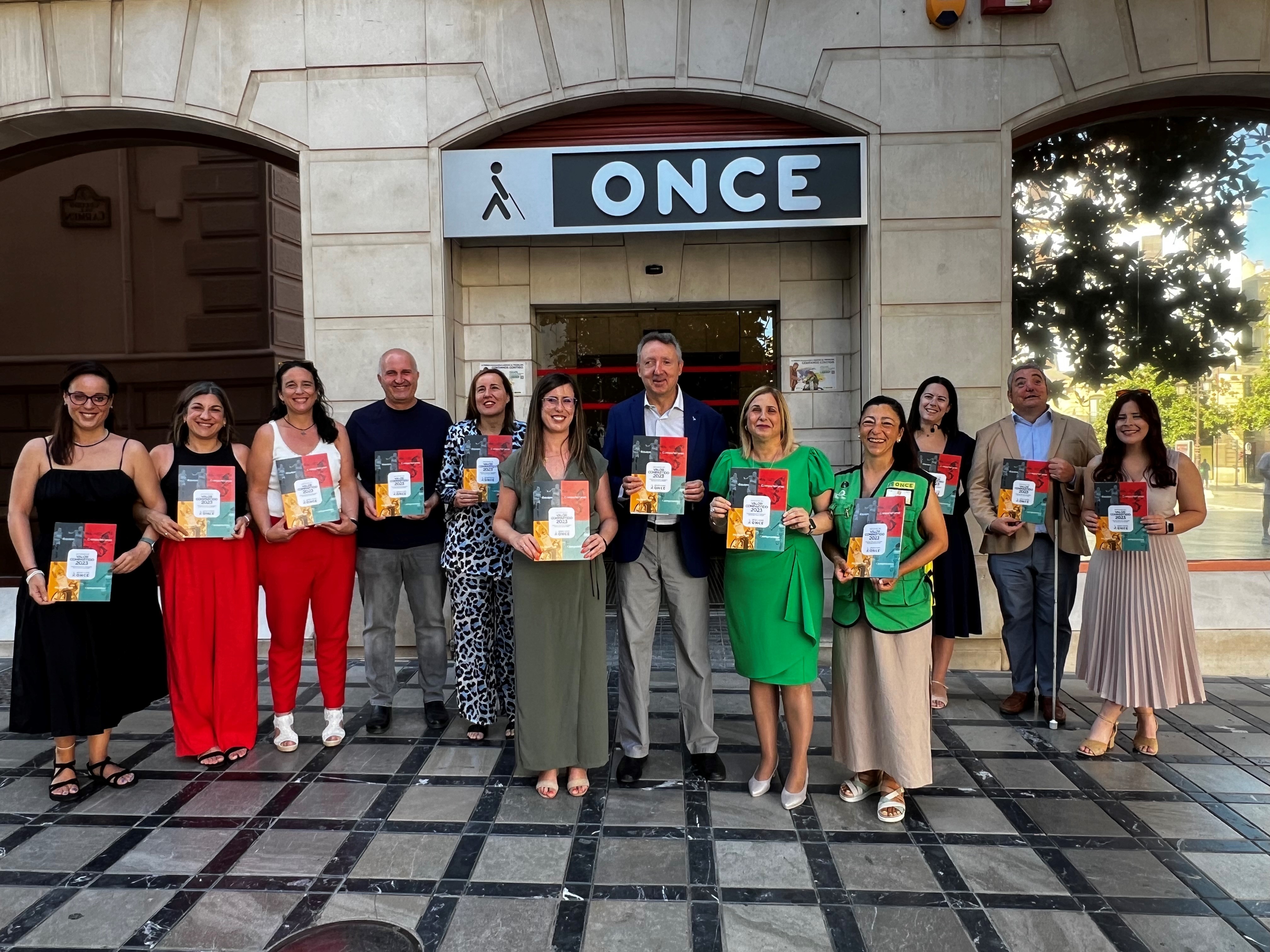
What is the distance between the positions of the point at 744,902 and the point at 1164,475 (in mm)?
3100

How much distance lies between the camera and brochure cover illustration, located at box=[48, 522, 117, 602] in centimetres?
366

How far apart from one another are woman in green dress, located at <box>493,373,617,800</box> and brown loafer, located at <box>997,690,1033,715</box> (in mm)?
2673

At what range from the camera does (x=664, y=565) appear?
12.6 feet

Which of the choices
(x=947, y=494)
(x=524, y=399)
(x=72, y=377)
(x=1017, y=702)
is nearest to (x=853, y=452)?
(x=947, y=494)

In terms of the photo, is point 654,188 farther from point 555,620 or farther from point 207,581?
point 207,581

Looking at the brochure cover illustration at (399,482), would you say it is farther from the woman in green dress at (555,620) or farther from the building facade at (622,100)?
the building facade at (622,100)

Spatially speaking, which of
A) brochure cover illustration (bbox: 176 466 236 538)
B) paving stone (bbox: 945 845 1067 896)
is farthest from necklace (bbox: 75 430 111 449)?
paving stone (bbox: 945 845 1067 896)

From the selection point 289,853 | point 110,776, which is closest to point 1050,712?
point 289,853

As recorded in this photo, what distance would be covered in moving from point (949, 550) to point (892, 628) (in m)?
1.62

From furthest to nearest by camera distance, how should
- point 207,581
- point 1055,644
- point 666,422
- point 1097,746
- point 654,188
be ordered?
point 654,188
point 1055,644
point 1097,746
point 207,581
point 666,422

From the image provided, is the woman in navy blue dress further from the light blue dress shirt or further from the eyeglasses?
the eyeglasses

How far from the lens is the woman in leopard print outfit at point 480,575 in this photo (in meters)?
4.29

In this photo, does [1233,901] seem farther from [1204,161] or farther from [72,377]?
[1204,161]

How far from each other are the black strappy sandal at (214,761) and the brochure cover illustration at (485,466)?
1890mm
